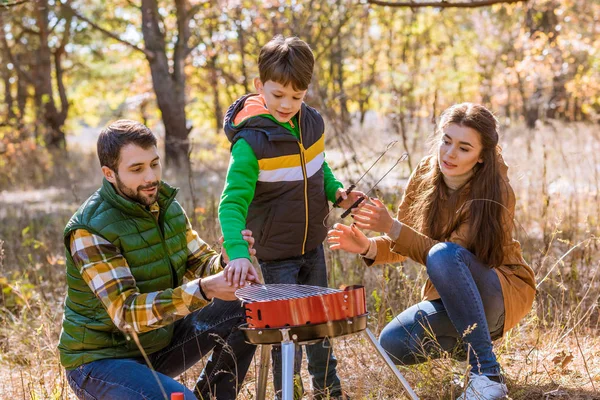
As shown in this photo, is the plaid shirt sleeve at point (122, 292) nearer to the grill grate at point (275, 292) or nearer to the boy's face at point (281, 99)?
the grill grate at point (275, 292)

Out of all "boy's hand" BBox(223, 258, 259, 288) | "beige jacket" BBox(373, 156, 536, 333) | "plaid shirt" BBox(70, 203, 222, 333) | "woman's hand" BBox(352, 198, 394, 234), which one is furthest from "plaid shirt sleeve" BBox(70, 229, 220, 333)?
"beige jacket" BBox(373, 156, 536, 333)

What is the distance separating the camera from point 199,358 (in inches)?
111

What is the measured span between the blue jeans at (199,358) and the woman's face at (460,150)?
40.5 inches

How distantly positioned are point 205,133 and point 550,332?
62.3 ft

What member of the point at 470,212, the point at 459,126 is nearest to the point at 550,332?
the point at 470,212

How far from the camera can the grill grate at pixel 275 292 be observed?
2174 mm

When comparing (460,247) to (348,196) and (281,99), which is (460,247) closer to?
(348,196)

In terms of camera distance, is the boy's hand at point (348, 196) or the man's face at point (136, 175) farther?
the boy's hand at point (348, 196)

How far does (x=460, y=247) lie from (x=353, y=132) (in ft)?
26.4

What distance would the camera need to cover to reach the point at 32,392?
9.66 feet

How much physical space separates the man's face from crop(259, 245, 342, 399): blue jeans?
662mm

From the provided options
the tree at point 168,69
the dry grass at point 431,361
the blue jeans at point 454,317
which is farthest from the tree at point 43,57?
the blue jeans at point 454,317

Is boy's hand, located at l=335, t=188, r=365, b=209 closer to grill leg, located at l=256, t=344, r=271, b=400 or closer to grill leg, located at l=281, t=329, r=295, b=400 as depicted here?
grill leg, located at l=256, t=344, r=271, b=400

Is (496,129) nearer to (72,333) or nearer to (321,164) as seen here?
(321,164)
